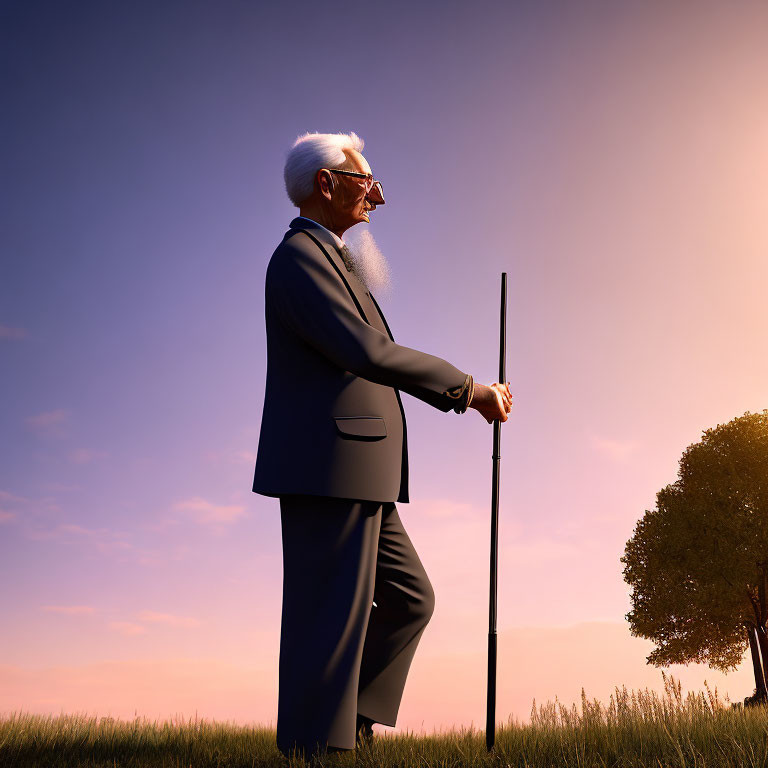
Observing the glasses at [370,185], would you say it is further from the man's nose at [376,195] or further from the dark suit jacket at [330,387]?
the dark suit jacket at [330,387]

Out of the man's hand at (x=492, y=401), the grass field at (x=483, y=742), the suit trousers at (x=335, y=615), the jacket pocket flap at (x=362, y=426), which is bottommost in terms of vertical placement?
the grass field at (x=483, y=742)

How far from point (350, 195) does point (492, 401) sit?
4.85 feet

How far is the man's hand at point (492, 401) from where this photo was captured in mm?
3988

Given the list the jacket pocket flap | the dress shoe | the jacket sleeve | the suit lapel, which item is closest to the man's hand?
the jacket sleeve

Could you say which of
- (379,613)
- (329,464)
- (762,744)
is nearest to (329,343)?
(329,464)

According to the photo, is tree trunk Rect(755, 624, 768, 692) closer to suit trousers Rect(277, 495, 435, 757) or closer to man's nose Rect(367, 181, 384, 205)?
suit trousers Rect(277, 495, 435, 757)

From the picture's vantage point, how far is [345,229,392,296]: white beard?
172 inches

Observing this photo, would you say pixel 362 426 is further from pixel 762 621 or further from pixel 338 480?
pixel 762 621

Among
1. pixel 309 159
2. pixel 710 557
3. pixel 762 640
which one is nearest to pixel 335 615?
pixel 309 159

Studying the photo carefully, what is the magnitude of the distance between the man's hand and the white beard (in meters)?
0.96

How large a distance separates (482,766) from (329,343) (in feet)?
7.25

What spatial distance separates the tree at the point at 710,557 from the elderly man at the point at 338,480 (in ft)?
48.3

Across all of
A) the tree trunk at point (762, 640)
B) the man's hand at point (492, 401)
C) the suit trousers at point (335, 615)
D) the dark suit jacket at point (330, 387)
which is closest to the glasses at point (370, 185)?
the dark suit jacket at point (330, 387)

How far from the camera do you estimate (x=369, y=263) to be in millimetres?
4422
